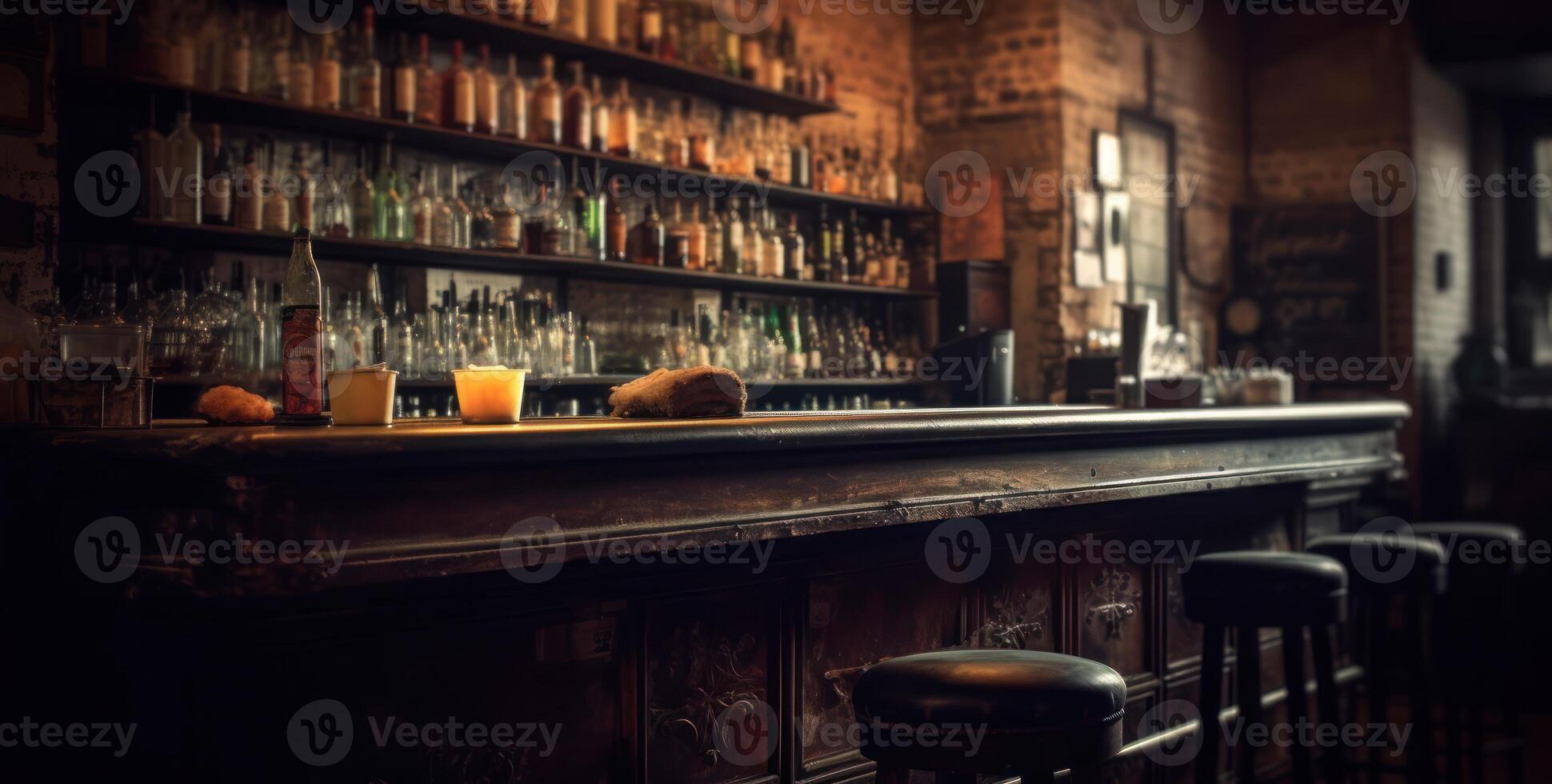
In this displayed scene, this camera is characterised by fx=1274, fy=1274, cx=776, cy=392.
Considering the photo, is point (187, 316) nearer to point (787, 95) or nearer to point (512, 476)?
point (512, 476)

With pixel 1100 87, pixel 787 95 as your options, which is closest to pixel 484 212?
pixel 787 95

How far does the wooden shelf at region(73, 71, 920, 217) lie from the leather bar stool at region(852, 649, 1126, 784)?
267 cm

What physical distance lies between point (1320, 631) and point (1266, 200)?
5.15m

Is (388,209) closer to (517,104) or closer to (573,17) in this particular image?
(517,104)

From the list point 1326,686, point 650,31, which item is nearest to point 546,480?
point 1326,686

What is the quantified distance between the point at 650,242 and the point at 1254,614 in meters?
2.67

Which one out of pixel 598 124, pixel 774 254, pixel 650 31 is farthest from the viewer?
pixel 774 254

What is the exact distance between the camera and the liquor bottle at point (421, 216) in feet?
13.2

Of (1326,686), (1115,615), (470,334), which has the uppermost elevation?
(470,334)

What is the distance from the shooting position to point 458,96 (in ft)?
13.6

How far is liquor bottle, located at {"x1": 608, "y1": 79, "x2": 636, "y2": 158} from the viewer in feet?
15.3

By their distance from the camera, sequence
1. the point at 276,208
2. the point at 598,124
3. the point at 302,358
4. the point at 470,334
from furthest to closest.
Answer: the point at 598,124 → the point at 470,334 → the point at 276,208 → the point at 302,358

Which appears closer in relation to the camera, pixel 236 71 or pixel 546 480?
pixel 546 480

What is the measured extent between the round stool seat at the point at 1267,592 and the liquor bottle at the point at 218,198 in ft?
8.98
